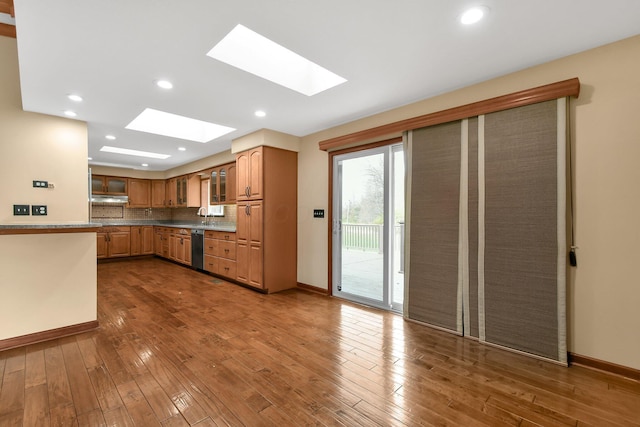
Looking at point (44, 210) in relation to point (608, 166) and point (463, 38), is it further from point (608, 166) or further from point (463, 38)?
point (608, 166)

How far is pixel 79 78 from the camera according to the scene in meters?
2.59

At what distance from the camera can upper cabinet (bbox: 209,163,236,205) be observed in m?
5.51

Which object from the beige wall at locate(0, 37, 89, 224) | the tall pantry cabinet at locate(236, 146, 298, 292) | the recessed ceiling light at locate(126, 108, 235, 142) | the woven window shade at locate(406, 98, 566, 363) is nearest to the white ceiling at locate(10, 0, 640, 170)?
the beige wall at locate(0, 37, 89, 224)

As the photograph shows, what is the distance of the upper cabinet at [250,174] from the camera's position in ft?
14.3

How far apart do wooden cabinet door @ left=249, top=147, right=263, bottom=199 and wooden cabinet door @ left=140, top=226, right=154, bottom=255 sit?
4.75 m

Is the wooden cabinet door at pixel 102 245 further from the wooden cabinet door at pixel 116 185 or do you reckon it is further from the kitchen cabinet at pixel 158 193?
the kitchen cabinet at pixel 158 193

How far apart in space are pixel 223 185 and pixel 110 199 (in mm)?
3929

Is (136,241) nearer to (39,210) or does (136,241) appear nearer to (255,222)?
(39,210)

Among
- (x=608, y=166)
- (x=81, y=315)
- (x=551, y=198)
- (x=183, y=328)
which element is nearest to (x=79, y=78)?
(x=81, y=315)

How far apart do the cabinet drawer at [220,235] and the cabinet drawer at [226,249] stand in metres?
0.07

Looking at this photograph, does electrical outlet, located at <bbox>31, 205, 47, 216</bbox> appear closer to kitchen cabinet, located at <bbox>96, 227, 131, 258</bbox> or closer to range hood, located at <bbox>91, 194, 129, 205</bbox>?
kitchen cabinet, located at <bbox>96, 227, 131, 258</bbox>

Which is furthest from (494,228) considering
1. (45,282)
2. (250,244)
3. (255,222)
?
(45,282)

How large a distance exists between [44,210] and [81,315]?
132 centimetres

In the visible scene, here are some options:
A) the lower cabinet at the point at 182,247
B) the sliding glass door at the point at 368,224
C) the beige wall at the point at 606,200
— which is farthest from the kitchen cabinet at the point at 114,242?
the beige wall at the point at 606,200
